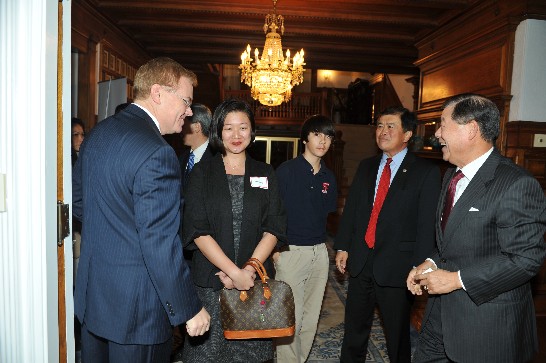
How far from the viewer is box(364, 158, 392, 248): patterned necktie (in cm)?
272

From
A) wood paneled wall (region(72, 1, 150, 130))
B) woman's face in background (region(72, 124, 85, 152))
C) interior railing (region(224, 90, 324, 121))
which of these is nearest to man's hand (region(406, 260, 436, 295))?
woman's face in background (region(72, 124, 85, 152))

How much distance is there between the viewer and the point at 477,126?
1.87m

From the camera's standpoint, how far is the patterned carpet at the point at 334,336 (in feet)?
10.7

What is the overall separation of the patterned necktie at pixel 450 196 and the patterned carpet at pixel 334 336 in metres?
1.67

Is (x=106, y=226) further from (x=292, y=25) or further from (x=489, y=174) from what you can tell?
(x=292, y=25)

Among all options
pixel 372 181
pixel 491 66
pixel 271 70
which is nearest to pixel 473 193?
pixel 372 181

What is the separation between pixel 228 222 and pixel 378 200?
109 cm

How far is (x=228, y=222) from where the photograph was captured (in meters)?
2.23

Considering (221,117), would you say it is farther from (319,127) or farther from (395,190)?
(395,190)

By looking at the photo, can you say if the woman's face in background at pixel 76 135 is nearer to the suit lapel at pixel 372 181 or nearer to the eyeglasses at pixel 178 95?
the eyeglasses at pixel 178 95

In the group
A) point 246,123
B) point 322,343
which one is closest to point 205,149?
point 246,123

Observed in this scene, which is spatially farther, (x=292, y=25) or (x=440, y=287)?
(x=292, y=25)

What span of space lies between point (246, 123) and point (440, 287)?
132 cm

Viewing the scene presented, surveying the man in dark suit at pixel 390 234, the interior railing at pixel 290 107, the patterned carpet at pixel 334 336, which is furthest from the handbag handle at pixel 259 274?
the interior railing at pixel 290 107
